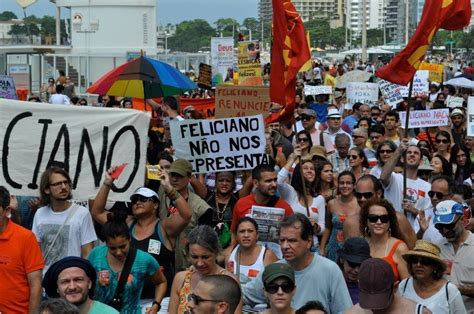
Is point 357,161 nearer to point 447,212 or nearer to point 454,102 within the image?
point 447,212

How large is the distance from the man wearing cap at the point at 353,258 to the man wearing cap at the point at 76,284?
1628 mm

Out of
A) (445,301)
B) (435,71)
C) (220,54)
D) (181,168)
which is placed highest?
(220,54)

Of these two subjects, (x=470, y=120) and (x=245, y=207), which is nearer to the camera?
(x=245, y=207)

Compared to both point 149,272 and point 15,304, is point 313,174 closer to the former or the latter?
point 149,272

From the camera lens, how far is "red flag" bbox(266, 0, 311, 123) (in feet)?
35.7

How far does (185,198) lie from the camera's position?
30.5 feet

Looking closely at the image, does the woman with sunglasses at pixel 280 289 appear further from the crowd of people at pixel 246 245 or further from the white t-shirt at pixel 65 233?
the white t-shirt at pixel 65 233

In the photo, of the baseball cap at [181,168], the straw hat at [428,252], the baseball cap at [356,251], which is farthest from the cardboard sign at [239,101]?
the straw hat at [428,252]

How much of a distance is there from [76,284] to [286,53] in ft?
16.8

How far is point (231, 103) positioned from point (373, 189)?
434cm

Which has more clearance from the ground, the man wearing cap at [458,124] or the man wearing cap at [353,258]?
the man wearing cap at [458,124]

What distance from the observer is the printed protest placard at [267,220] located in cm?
866

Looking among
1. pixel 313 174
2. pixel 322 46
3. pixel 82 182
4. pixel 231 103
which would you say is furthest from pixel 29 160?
pixel 322 46

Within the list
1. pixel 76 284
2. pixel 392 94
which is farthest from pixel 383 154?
pixel 392 94
